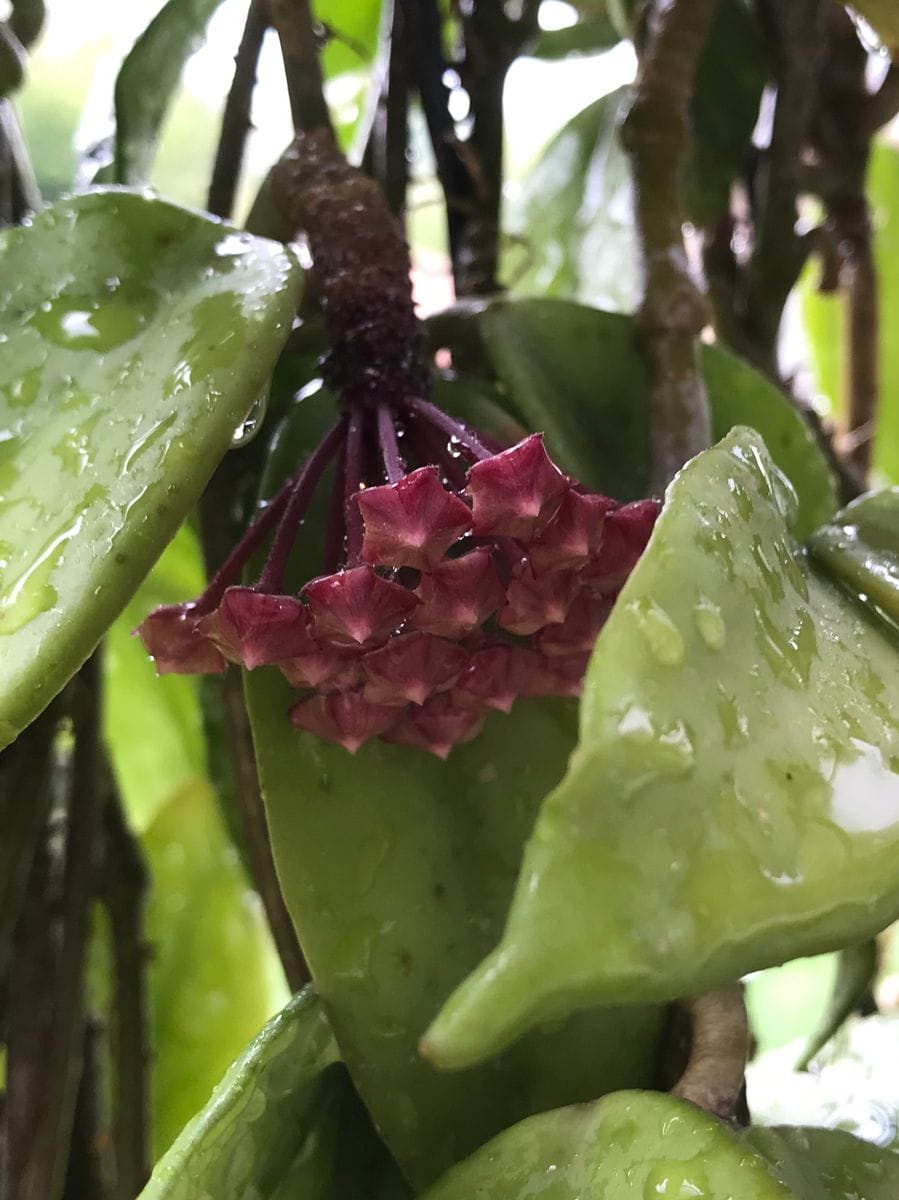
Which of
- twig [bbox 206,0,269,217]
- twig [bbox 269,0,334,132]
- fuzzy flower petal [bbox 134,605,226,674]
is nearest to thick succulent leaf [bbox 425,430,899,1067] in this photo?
fuzzy flower petal [bbox 134,605,226,674]

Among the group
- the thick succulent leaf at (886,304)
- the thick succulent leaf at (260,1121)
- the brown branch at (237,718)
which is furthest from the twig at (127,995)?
the thick succulent leaf at (886,304)

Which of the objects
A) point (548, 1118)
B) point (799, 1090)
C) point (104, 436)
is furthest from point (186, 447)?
point (799, 1090)

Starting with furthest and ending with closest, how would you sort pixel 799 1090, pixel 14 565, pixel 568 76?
pixel 568 76 → pixel 799 1090 → pixel 14 565

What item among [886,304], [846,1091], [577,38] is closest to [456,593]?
[846,1091]

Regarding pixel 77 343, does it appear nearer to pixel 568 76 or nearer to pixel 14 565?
pixel 14 565

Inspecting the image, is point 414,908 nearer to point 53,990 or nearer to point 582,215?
point 53,990

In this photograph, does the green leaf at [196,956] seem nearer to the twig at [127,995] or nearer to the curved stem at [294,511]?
the twig at [127,995]
